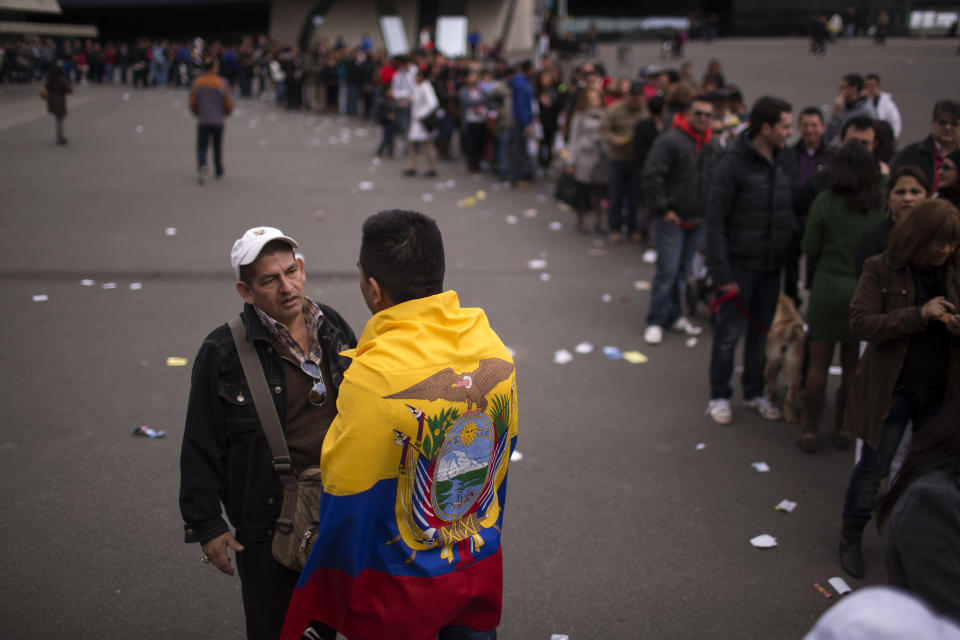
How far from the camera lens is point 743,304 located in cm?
539

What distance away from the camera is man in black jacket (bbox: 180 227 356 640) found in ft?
8.02

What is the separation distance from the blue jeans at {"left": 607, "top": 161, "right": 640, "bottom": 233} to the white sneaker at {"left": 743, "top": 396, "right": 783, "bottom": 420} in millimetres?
4617

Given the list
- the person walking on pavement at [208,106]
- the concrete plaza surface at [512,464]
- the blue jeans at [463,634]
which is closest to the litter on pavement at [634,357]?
the concrete plaza surface at [512,464]

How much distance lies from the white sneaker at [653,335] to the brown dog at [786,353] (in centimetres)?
148

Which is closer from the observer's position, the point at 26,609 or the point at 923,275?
the point at 26,609

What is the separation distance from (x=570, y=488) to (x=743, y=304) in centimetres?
189

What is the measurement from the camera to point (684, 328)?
7.31m

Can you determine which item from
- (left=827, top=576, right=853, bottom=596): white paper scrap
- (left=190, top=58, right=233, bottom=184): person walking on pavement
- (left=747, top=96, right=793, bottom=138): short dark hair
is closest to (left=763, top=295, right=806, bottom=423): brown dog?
(left=747, top=96, right=793, bottom=138): short dark hair

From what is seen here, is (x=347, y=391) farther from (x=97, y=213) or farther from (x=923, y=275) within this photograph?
(x=97, y=213)

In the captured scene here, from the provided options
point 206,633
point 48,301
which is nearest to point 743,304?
point 206,633

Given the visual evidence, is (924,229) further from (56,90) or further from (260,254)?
(56,90)

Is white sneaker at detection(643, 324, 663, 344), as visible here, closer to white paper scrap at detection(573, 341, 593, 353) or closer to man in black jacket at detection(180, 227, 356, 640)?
white paper scrap at detection(573, 341, 593, 353)

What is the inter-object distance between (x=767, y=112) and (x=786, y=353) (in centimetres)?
166

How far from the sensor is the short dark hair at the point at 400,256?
2057 millimetres
